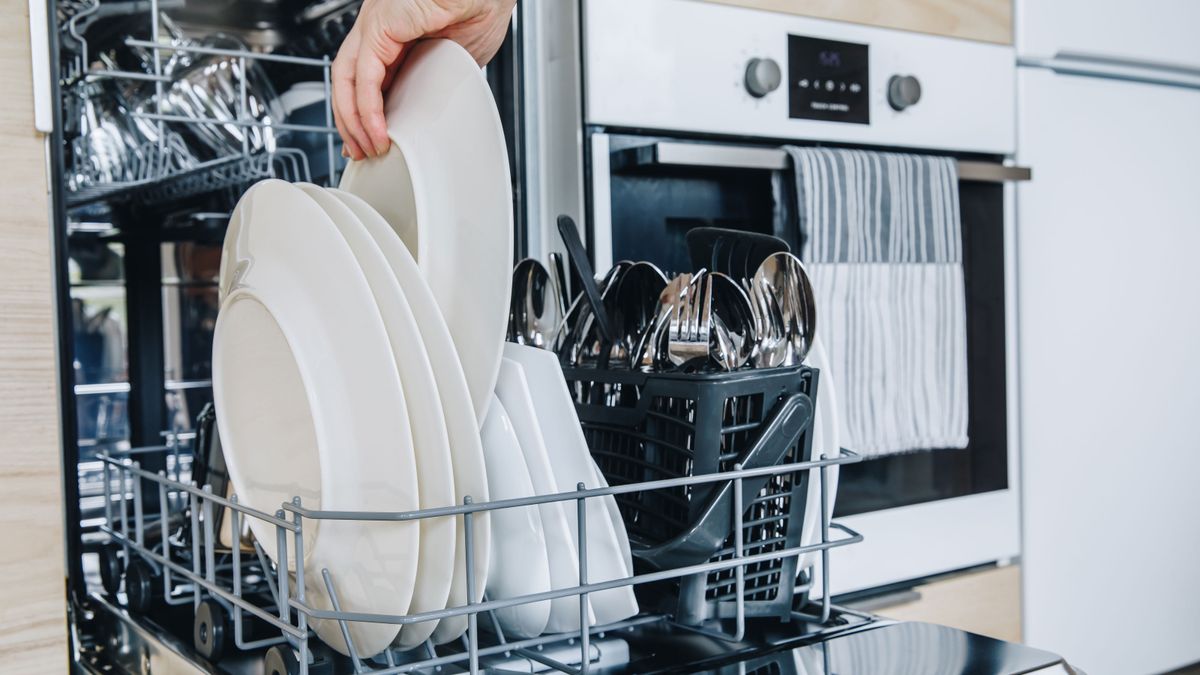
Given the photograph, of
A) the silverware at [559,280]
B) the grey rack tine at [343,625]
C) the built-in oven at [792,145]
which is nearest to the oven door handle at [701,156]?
the built-in oven at [792,145]

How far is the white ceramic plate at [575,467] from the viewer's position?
0.60 meters

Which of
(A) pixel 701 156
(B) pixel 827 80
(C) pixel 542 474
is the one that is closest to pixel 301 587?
(C) pixel 542 474

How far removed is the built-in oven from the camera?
3.30 feet

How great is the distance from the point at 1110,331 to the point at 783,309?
889mm

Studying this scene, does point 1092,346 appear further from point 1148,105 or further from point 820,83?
point 820,83

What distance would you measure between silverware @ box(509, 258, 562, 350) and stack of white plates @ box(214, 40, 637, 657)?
0.13m

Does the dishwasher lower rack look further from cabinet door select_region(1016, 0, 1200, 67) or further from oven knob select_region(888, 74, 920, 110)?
cabinet door select_region(1016, 0, 1200, 67)

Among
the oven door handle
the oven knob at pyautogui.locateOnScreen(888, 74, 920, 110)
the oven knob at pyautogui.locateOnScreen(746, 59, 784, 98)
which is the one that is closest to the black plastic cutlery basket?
the oven door handle

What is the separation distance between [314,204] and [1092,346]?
1.12 m

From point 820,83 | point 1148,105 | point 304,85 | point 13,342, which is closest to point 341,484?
point 13,342

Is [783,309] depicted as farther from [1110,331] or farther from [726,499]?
[1110,331]

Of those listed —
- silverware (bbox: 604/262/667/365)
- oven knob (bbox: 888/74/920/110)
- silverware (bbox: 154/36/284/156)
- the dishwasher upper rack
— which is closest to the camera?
silverware (bbox: 604/262/667/365)

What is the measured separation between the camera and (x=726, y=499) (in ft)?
1.95

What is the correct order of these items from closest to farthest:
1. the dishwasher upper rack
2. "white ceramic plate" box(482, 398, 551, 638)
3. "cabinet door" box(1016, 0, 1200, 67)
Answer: "white ceramic plate" box(482, 398, 551, 638) < the dishwasher upper rack < "cabinet door" box(1016, 0, 1200, 67)
